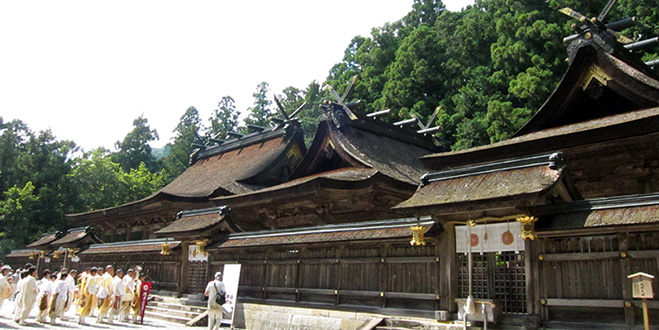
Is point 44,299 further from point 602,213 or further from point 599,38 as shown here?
point 599,38

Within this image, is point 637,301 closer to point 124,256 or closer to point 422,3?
point 124,256

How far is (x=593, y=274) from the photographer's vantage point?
9.52 meters

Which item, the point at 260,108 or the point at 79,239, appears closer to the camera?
the point at 79,239

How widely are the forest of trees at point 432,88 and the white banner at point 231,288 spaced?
18.6 metres

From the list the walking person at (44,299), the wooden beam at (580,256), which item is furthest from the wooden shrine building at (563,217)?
the walking person at (44,299)

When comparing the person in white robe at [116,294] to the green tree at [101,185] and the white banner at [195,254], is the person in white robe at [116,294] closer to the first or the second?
the white banner at [195,254]

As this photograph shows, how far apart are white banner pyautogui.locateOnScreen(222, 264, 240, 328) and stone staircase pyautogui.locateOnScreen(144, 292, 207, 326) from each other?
7.39 feet

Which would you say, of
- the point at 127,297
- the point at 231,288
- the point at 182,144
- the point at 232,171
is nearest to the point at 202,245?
the point at 127,297

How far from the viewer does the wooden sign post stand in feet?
26.3

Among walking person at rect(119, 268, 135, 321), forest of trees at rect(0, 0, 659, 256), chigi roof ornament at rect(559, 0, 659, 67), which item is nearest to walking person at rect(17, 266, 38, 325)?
walking person at rect(119, 268, 135, 321)

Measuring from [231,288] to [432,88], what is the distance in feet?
113

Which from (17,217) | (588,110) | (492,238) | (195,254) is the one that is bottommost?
(195,254)

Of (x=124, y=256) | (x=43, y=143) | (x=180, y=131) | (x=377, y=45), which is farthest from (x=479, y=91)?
(x=180, y=131)

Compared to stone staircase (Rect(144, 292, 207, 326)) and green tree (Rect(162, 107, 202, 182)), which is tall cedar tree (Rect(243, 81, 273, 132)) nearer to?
green tree (Rect(162, 107, 202, 182))
